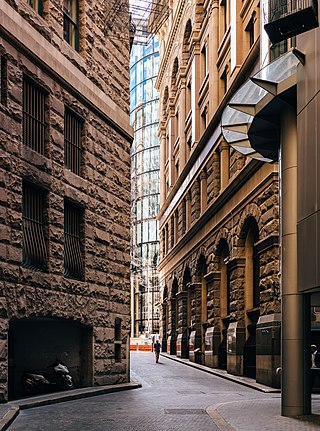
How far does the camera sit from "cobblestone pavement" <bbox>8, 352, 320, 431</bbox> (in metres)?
16.2

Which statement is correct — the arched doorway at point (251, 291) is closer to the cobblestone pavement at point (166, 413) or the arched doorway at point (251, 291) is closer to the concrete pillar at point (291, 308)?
the cobblestone pavement at point (166, 413)

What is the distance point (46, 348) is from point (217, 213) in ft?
56.5

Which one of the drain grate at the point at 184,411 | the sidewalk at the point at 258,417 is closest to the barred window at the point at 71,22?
the drain grate at the point at 184,411

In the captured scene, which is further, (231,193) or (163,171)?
(163,171)

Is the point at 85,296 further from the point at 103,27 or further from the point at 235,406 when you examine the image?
the point at 103,27

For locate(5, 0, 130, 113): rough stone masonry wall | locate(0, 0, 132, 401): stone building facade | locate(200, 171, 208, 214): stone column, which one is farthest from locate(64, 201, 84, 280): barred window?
locate(200, 171, 208, 214): stone column

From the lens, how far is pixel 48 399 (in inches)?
828

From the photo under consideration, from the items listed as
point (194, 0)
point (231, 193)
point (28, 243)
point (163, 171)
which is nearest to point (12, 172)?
point (28, 243)

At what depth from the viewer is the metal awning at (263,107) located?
17.9 metres

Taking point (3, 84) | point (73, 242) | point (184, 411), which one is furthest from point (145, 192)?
point (184, 411)

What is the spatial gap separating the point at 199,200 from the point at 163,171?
22917mm

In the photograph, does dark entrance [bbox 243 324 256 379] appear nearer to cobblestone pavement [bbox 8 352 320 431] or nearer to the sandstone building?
the sandstone building

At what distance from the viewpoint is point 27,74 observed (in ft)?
70.9

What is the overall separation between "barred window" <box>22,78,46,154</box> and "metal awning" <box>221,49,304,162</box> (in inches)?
195
